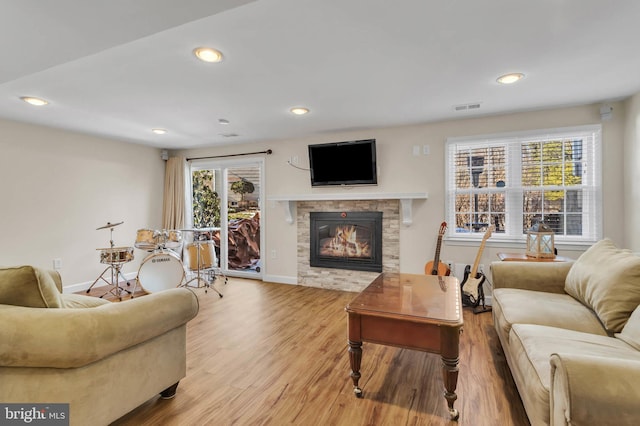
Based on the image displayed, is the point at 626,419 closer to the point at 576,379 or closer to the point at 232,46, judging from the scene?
the point at 576,379

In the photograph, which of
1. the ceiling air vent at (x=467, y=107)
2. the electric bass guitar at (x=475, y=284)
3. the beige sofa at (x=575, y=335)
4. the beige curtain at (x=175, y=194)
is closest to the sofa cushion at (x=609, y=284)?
the beige sofa at (x=575, y=335)

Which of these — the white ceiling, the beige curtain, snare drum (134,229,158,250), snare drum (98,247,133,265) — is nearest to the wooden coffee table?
the white ceiling

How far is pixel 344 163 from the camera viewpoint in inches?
166

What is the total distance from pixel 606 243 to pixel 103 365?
3150mm

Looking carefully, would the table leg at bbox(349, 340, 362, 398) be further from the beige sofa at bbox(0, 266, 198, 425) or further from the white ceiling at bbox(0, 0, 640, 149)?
the white ceiling at bbox(0, 0, 640, 149)

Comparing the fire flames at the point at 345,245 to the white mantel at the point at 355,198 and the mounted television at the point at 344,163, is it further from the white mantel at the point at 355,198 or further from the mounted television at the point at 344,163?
the mounted television at the point at 344,163

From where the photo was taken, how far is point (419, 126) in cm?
391

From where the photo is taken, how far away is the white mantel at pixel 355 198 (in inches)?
151

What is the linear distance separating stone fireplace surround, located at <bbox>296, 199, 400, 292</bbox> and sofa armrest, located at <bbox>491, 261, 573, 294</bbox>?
156 centimetres

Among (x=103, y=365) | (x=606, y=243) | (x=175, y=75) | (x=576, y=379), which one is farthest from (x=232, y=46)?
(x=606, y=243)

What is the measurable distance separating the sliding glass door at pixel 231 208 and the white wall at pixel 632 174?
4.43 meters

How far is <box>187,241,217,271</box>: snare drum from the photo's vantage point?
4.24m

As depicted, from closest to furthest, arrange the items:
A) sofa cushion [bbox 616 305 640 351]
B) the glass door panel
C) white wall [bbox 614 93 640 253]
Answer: sofa cushion [bbox 616 305 640 351] → white wall [bbox 614 93 640 253] → the glass door panel

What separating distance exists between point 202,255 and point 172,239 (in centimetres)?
48
